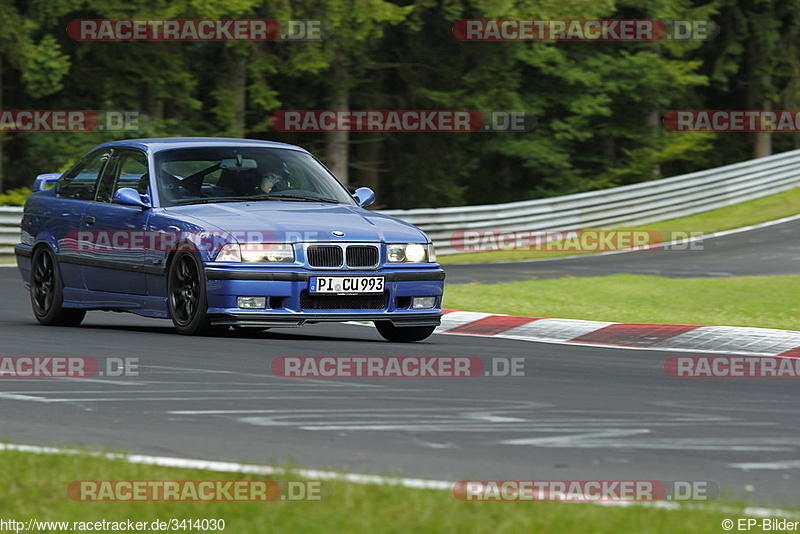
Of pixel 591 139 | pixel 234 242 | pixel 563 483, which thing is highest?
pixel 591 139

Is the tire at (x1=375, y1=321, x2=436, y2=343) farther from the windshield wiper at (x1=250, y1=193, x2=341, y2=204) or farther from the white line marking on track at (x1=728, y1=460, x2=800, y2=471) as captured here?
the white line marking on track at (x1=728, y1=460, x2=800, y2=471)

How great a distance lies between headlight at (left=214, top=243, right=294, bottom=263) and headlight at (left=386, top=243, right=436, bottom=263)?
0.84 metres

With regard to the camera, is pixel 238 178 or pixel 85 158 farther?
pixel 85 158

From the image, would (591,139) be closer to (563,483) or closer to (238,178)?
(238,178)

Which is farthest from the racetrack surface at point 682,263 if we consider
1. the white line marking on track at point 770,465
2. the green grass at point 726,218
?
the white line marking on track at point 770,465

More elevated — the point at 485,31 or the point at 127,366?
the point at 485,31

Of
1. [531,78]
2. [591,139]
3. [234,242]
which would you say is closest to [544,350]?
[234,242]

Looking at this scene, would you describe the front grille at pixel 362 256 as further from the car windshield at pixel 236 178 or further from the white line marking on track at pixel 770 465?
the white line marking on track at pixel 770 465

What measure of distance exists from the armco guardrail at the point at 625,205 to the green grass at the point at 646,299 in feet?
25.1

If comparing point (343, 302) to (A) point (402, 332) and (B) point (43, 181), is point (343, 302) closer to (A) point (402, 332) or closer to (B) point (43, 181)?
(A) point (402, 332)

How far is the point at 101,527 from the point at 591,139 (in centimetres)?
3792

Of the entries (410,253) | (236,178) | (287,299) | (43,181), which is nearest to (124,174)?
(236,178)

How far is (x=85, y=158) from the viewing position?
13.4 m

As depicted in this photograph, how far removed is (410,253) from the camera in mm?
11555
